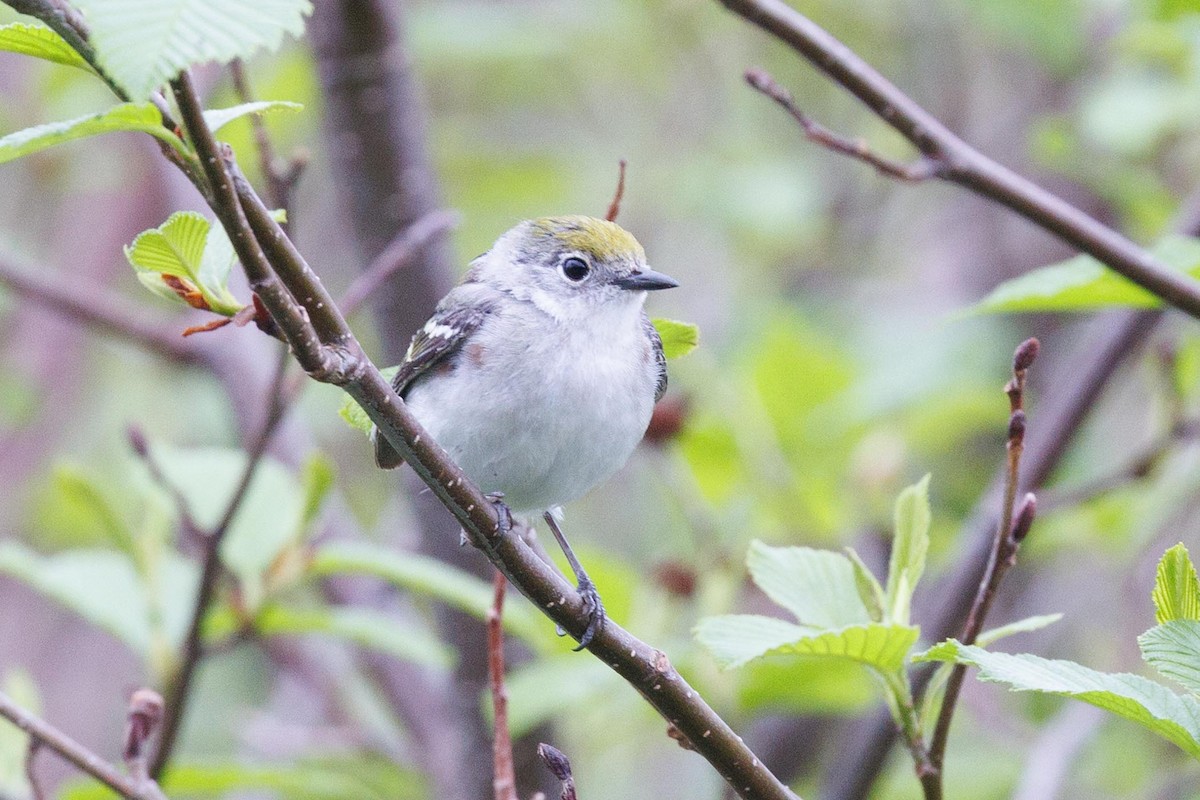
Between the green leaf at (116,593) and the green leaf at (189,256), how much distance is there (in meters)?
1.66

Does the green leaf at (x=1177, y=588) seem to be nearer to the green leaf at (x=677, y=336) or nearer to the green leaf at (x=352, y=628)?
the green leaf at (x=677, y=336)

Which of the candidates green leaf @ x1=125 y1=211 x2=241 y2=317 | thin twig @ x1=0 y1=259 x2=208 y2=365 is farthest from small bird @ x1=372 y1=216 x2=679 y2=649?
thin twig @ x1=0 y1=259 x2=208 y2=365

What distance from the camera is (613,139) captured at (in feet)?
22.5

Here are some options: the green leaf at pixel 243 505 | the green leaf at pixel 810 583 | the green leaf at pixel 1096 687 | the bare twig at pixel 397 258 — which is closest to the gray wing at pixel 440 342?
the bare twig at pixel 397 258

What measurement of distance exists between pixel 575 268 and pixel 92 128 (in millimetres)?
1796

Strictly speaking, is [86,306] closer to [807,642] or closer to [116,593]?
[116,593]

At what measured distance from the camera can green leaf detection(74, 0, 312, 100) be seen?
1.06 meters

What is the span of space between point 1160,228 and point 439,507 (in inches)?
93.1

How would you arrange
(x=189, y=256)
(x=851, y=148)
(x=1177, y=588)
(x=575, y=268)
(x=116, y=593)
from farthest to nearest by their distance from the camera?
(x=116, y=593) → (x=575, y=268) → (x=851, y=148) → (x=1177, y=588) → (x=189, y=256)

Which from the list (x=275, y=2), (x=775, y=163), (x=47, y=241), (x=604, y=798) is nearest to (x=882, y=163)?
(x=275, y=2)

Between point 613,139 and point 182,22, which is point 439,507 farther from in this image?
point 613,139

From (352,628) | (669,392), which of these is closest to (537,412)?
(352,628)

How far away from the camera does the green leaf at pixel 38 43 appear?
121 centimetres

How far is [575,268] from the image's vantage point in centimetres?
292
